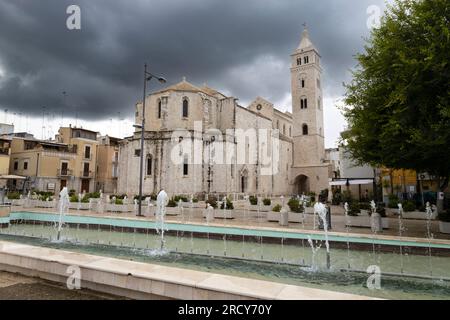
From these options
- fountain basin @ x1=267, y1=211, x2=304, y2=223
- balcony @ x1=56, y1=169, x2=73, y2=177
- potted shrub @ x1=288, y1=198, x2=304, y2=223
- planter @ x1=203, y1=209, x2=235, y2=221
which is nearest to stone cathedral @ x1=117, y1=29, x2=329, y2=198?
planter @ x1=203, y1=209, x2=235, y2=221

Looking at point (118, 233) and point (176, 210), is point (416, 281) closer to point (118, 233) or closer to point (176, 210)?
point (118, 233)

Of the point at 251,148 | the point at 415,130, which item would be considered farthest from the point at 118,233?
the point at 251,148

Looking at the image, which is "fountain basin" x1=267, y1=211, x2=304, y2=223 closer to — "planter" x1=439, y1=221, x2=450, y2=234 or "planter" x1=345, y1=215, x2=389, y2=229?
"planter" x1=345, y1=215, x2=389, y2=229

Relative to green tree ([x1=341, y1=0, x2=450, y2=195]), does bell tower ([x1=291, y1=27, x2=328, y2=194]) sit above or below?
above

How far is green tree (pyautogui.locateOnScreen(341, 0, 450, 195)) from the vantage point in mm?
9359

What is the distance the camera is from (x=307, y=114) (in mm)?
46656

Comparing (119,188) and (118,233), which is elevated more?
(119,188)

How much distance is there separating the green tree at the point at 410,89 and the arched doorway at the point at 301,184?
36.4m

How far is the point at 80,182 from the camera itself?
4150 cm

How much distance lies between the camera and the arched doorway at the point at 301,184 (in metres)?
48.6

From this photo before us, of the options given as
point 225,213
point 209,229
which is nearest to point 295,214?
point 225,213

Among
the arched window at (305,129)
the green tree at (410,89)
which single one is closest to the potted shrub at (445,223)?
the green tree at (410,89)

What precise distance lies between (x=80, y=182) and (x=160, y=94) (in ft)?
64.7
